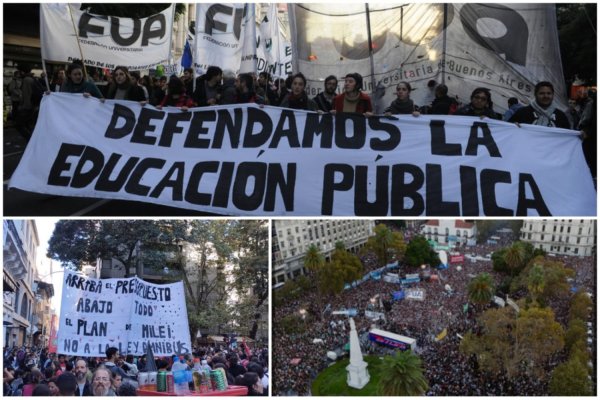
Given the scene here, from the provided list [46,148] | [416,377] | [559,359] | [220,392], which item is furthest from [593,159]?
[46,148]

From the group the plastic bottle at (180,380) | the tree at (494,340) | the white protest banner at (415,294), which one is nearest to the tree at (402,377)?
the tree at (494,340)

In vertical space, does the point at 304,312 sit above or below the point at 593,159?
below

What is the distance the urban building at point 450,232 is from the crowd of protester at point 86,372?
237 centimetres

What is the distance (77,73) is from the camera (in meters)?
8.49

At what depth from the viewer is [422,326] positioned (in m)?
6.64

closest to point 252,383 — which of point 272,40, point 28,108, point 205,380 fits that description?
point 205,380

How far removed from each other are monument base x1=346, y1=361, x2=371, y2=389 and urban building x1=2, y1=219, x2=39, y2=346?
144 inches

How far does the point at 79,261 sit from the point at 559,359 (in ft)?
18.2

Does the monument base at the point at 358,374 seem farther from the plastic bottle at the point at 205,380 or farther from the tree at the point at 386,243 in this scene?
the plastic bottle at the point at 205,380

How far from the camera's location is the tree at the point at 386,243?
6.45 metres

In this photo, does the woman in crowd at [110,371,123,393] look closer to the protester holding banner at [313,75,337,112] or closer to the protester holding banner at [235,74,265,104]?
the protester holding banner at [235,74,265,104]

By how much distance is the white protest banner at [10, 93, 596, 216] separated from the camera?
20.5ft

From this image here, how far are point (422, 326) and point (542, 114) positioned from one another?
2.99 m

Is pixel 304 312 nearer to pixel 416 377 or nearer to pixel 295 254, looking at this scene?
pixel 295 254
